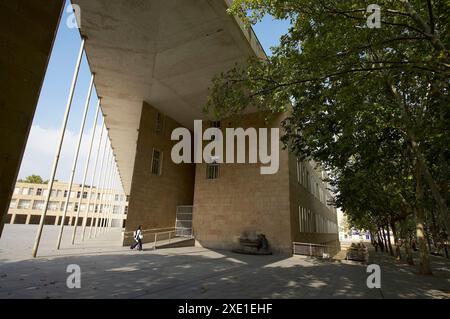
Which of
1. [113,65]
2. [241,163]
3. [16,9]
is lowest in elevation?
[16,9]

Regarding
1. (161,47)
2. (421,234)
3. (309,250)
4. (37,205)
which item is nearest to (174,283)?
(421,234)

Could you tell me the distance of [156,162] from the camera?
22359 mm

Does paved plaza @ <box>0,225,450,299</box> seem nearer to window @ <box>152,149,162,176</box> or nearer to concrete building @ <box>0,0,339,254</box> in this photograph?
concrete building @ <box>0,0,339,254</box>

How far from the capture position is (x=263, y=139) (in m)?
21.4

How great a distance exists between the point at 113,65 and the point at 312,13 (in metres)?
14.0

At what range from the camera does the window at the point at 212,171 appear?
23.1 m

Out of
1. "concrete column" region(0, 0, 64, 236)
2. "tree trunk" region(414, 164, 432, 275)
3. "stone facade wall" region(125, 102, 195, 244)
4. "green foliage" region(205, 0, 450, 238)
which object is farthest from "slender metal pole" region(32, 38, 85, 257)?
"tree trunk" region(414, 164, 432, 275)

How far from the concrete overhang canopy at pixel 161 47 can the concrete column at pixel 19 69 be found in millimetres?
9046

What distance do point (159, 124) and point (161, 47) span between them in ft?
30.4

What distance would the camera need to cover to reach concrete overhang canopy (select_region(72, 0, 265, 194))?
12203 mm

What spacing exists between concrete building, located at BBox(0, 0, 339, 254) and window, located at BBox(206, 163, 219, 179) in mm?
92

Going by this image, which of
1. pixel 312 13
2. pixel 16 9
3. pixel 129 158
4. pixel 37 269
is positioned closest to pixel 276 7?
pixel 312 13

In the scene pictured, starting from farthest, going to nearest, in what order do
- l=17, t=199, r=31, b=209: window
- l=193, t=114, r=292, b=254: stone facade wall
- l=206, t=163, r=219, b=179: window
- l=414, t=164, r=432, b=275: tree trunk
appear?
l=17, t=199, r=31, b=209: window < l=206, t=163, r=219, b=179: window < l=193, t=114, r=292, b=254: stone facade wall < l=414, t=164, r=432, b=275: tree trunk
